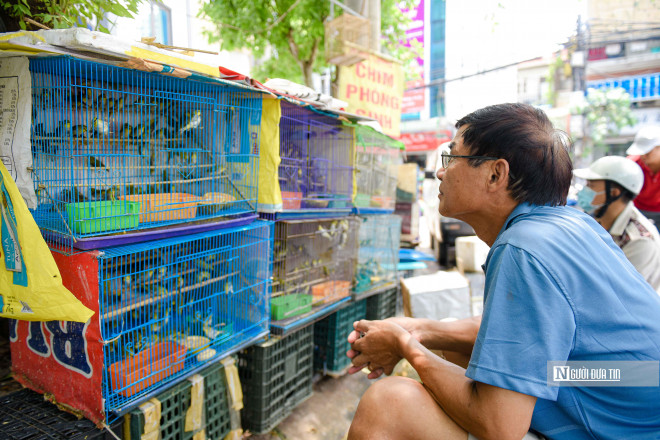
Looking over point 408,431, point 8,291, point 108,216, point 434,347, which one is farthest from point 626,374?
point 8,291

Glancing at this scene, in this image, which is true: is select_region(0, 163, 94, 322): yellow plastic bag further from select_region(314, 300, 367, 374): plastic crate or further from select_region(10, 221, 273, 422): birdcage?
select_region(314, 300, 367, 374): plastic crate

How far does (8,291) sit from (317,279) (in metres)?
2.07

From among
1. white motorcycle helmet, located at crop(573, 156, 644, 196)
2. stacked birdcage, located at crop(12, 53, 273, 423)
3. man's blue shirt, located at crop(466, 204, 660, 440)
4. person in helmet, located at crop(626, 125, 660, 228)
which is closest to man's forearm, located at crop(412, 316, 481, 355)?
man's blue shirt, located at crop(466, 204, 660, 440)

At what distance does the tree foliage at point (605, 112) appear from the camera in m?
13.9

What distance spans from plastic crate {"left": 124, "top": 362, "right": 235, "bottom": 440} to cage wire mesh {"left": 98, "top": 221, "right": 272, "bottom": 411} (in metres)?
0.08

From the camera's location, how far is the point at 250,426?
2.77m

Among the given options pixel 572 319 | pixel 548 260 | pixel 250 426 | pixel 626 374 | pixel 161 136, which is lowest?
pixel 250 426

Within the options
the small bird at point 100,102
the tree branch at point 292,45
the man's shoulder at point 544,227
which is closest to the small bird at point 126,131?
the small bird at point 100,102

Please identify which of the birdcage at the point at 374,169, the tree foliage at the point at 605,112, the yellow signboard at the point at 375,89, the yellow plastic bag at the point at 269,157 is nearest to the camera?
the yellow plastic bag at the point at 269,157

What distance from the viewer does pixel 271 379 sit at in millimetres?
2793

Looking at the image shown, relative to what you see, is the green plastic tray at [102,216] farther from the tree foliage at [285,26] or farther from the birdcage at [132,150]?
the tree foliage at [285,26]

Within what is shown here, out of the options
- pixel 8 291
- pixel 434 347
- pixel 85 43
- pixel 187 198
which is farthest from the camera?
pixel 187 198

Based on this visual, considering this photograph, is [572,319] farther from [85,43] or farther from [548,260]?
[85,43]

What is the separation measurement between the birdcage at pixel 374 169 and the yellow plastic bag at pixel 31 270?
2.49 meters
